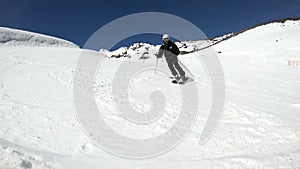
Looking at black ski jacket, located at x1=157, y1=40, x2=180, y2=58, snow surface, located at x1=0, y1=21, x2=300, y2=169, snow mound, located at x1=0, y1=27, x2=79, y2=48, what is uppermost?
snow mound, located at x1=0, y1=27, x2=79, y2=48

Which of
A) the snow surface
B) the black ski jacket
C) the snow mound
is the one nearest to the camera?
the snow surface

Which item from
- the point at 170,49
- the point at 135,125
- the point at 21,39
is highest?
the point at 21,39

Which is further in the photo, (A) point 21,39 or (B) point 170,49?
(A) point 21,39

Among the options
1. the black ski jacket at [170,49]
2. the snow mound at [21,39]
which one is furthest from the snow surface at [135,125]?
the snow mound at [21,39]

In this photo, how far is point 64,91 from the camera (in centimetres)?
798

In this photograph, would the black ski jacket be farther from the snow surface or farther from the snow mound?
the snow mound

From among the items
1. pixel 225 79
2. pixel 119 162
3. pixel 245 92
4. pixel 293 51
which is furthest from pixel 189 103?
pixel 293 51

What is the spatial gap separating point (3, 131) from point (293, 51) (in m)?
24.8

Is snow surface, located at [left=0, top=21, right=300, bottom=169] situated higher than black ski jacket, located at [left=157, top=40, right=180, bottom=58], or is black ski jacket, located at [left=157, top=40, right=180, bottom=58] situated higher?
black ski jacket, located at [left=157, top=40, right=180, bottom=58]

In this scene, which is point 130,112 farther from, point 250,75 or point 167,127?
point 250,75

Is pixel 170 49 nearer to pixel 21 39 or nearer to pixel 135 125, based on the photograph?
pixel 135 125

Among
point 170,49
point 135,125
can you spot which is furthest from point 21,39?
point 135,125

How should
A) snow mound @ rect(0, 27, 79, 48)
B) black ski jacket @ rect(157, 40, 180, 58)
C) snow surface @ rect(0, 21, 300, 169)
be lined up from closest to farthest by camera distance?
snow surface @ rect(0, 21, 300, 169) → black ski jacket @ rect(157, 40, 180, 58) → snow mound @ rect(0, 27, 79, 48)

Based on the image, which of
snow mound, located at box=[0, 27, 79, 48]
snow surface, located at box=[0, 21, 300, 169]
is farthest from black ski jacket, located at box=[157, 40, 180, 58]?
snow mound, located at box=[0, 27, 79, 48]
